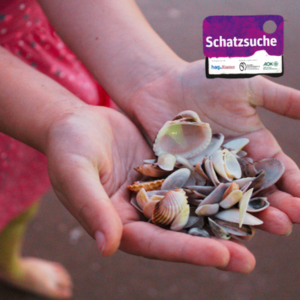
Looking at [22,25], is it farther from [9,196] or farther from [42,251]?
[42,251]

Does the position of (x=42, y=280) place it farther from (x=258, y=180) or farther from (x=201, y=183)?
(x=258, y=180)

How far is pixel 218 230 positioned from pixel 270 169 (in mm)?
222

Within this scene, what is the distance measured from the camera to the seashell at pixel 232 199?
2.13 feet

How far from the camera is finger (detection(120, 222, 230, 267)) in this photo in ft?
1.67

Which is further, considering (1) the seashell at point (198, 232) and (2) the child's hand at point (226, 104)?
(2) the child's hand at point (226, 104)

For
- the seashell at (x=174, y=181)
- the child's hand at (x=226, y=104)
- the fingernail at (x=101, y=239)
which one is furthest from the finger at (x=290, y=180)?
the fingernail at (x=101, y=239)

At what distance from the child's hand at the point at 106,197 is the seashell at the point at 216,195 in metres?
0.13

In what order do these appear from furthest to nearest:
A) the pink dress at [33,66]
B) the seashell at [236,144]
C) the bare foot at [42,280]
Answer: the bare foot at [42,280] → the pink dress at [33,66] → the seashell at [236,144]

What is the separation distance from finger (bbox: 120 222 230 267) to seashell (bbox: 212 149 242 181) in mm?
220

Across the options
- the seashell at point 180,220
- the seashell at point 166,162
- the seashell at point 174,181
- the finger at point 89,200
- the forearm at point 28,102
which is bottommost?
the seashell at point 180,220

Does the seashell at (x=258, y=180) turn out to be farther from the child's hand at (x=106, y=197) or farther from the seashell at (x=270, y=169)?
the child's hand at (x=106, y=197)

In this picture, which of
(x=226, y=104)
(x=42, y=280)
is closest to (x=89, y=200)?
(x=226, y=104)

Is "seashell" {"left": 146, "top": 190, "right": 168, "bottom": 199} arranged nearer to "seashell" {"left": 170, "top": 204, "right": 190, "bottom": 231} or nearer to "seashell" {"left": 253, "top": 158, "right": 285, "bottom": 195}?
"seashell" {"left": 170, "top": 204, "right": 190, "bottom": 231}

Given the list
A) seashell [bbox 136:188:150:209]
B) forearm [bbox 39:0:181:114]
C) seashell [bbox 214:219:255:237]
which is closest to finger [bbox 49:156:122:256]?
seashell [bbox 136:188:150:209]
